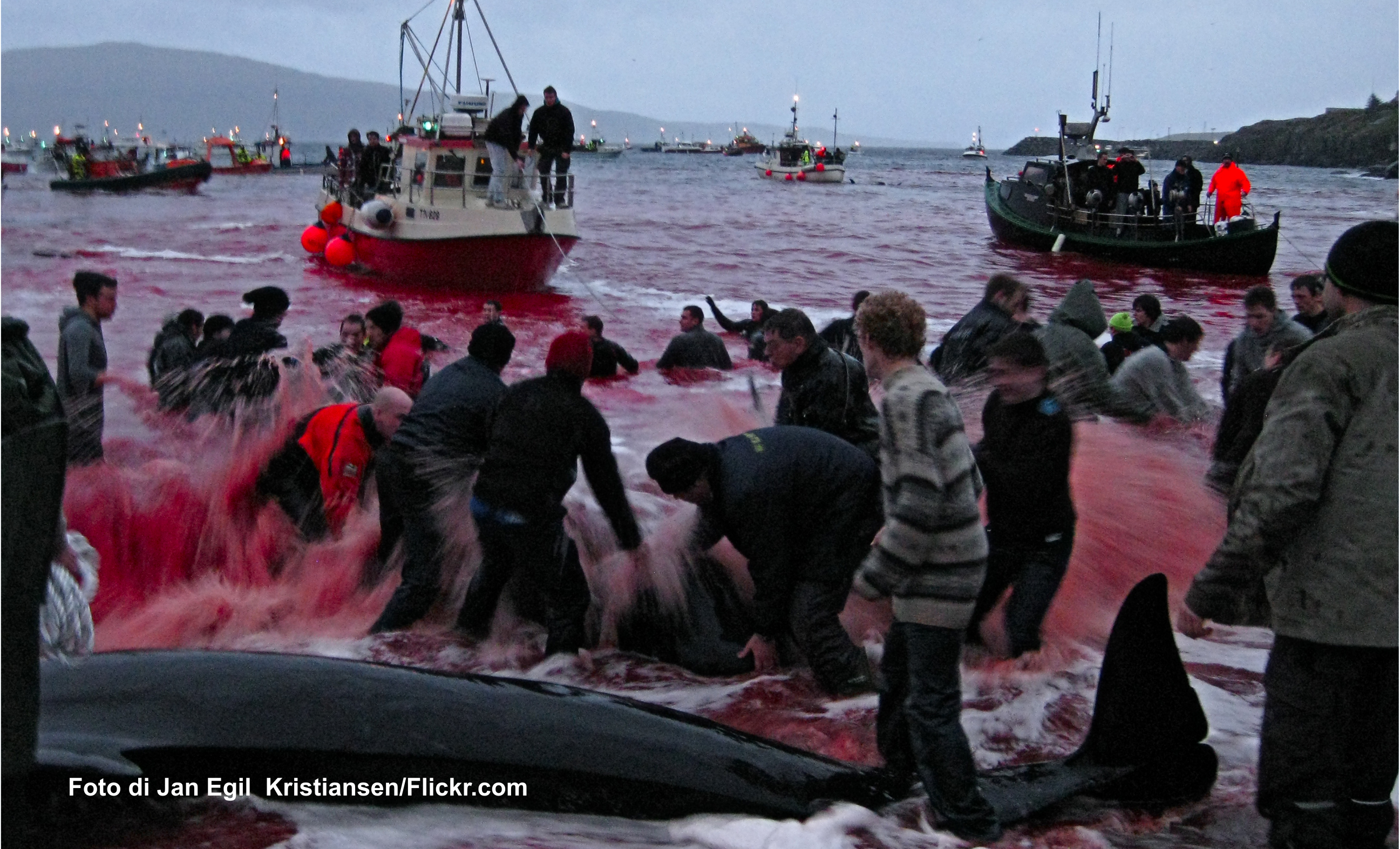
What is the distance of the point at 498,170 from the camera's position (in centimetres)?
1970

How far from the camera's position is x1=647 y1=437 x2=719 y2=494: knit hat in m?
4.25

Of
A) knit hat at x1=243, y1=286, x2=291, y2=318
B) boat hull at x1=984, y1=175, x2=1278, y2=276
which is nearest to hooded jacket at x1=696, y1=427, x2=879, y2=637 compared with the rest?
knit hat at x1=243, y1=286, x2=291, y2=318

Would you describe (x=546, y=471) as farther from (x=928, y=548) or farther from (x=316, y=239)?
(x=316, y=239)

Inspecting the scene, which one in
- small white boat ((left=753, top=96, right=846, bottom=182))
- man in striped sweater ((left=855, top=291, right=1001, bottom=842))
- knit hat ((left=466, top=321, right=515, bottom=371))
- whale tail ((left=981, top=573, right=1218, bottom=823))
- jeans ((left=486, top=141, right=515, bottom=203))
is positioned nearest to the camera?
man in striped sweater ((left=855, top=291, right=1001, bottom=842))

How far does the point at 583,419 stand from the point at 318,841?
1997 millimetres

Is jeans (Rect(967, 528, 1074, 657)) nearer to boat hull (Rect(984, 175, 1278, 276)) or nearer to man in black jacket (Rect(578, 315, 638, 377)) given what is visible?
man in black jacket (Rect(578, 315, 638, 377))

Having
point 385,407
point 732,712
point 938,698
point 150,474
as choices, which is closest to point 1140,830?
point 938,698

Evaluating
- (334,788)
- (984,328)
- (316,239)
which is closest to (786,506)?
(334,788)

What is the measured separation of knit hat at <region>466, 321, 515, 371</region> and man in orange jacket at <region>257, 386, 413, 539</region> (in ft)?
1.67

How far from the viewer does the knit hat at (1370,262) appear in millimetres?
2859

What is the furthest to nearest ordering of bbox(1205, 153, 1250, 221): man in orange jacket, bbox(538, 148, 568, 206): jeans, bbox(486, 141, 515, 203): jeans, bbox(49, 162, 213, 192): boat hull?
bbox(49, 162, 213, 192): boat hull → bbox(1205, 153, 1250, 221): man in orange jacket → bbox(486, 141, 515, 203): jeans → bbox(538, 148, 568, 206): jeans

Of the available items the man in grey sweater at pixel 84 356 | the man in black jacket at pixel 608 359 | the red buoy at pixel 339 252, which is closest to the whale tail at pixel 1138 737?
the man in grey sweater at pixel 84 356

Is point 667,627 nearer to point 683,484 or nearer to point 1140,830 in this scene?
point 683,484

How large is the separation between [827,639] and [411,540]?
2084 millimetres
